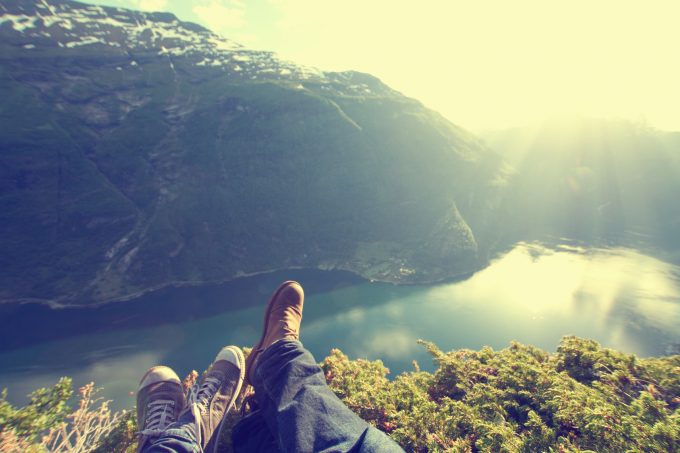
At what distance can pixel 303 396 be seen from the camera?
3723 mm

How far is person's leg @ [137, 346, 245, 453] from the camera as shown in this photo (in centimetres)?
352

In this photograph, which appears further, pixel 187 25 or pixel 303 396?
pixel 187 25

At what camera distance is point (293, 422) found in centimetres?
337

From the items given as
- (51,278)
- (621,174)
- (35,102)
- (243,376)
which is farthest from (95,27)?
(621,174)

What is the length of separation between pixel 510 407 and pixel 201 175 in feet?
344

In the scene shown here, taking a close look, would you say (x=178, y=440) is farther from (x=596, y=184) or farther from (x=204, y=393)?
(x=596, y=184)

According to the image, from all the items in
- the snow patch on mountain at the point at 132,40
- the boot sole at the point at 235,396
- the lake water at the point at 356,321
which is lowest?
the lake water at the point at 356,321

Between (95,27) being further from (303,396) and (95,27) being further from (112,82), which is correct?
(303,396)

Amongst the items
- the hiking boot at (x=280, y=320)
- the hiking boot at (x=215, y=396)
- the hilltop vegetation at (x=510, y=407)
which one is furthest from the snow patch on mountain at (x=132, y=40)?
the hiking boot at (x=215, y=396)

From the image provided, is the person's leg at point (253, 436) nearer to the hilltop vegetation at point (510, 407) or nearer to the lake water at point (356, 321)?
the hilltop vegetation at point (510, 407)

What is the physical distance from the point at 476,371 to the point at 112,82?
140036 millimetres

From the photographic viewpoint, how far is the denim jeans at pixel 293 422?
321cm

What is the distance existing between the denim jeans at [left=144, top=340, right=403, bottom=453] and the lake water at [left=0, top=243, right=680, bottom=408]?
44.9 meters

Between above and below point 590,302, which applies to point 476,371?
above
